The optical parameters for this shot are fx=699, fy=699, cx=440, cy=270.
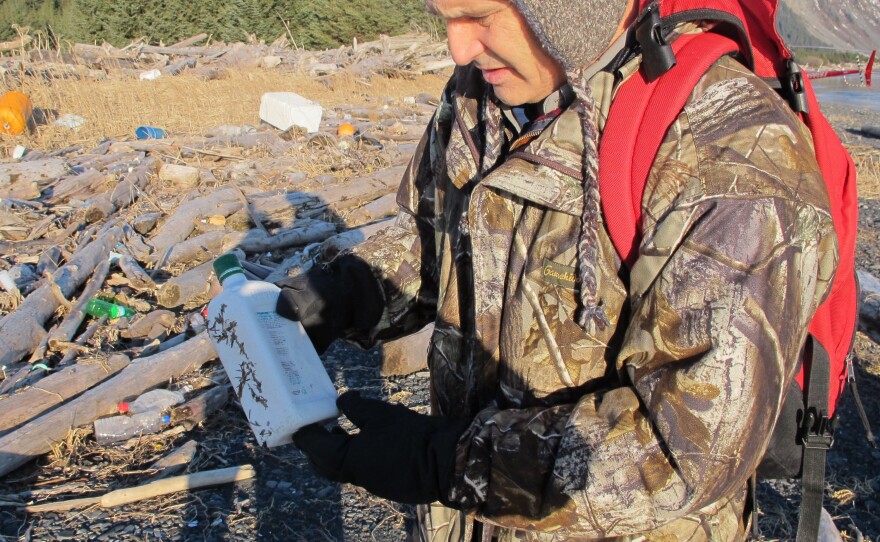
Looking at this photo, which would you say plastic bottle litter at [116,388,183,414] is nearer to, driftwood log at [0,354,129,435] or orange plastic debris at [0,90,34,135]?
driftwood log at [0,354,129,435]

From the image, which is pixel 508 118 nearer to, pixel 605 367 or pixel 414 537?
pixel 605 367

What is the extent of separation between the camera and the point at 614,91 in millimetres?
1473

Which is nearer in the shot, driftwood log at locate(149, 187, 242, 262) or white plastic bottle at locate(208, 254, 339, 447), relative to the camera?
white plastic bottle at locate(208, 254, 339, 447)

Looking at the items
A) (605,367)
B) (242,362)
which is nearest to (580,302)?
(605,367)

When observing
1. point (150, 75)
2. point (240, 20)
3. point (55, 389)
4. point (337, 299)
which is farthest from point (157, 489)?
point (240, 20)

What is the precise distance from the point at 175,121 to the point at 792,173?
1429cm

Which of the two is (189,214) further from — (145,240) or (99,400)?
(99,400)

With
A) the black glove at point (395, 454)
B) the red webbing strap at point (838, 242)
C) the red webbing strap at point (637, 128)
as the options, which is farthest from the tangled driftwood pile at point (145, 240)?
the red webbing strap at point (838, 242)

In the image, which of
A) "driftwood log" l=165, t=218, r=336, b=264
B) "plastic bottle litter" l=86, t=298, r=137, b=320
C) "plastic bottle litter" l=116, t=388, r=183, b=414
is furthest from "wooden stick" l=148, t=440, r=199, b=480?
"driftwood log" l=165, t=218, r=336, b=264

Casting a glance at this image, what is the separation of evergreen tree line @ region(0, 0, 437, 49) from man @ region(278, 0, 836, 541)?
36.3 meters

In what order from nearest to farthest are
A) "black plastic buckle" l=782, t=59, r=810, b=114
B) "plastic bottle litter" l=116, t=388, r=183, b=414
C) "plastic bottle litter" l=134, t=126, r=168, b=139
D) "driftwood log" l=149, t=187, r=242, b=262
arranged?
"black plastic buckle" l=782, t=59, r=810, b=114 → "plastic bottle litter" l=116, t=388, r=183, b=414 → "driftwood log" l=149, t=187, r=242, b=262 → "plastic bottle litter" l=134, t=126, r=168, b=139

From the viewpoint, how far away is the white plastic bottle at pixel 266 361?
1.88 metres

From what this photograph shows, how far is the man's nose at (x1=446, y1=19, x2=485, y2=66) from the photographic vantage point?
1.64 m

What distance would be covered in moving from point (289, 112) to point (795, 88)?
12474mm
